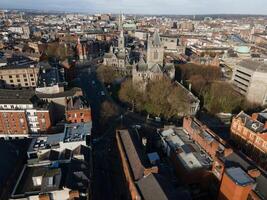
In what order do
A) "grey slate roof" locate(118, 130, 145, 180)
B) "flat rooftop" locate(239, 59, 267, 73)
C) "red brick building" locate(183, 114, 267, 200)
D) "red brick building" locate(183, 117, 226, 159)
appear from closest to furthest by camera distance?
"red brick building" locate(183, 114, 267, 200), "grey slate roof" locate(118, 130, 145, 180), "red brick building" locate(183, 117, 226, 159), "flat rooftop" locate(239, 59, 267, 73)

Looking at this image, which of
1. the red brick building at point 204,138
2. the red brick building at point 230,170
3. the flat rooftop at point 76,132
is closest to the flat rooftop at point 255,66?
the red brick building at point 204,138

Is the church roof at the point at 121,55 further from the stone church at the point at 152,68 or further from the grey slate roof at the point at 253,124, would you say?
the grey slate roof at the point at 253,124

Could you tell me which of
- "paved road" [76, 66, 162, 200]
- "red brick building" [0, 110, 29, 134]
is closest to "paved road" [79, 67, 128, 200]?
"paved road" [76, 66, 162, 200]

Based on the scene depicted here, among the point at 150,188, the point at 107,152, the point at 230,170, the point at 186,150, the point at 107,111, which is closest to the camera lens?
the point at 230,170

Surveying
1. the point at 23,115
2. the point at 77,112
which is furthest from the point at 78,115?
the point at 23,115

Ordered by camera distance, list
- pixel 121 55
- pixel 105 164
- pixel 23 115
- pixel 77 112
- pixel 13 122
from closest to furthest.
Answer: pixel 105 164 < pixel 23 115 < pixel 13 122 < pixel 77 112 < pixel 121 55

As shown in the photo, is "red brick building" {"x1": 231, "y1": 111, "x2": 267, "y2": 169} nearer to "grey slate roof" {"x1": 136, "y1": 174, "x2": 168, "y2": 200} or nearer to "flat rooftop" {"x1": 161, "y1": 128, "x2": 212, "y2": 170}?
"flat rooftop" {"x1": 161, "y1": 128, "x2": 212, "y2": 170}

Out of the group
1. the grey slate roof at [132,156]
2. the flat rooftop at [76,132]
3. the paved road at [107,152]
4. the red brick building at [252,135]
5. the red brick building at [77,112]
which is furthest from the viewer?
the red brick building at [77,112]

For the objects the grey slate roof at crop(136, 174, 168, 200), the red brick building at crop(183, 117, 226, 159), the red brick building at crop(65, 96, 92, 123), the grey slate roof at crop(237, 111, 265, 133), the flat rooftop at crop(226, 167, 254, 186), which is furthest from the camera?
the red brick building at crop(65, 96, 92, 123)

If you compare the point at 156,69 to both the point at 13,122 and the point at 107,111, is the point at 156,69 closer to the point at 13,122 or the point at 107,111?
the point at 107,111

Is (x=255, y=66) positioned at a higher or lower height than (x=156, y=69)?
higher

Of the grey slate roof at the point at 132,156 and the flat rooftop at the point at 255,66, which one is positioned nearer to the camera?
the grey slate roof at the point at 132,156

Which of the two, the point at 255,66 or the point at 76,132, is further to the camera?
the point at 255,66
